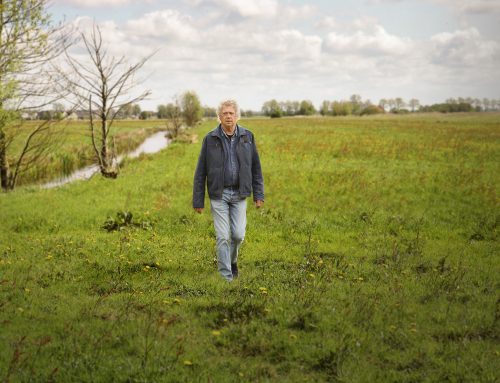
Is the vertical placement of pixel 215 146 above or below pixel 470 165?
above

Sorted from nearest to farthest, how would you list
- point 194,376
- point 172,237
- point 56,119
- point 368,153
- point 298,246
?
point 194,376 < point 298,246 < point 172,237 < point 56,119 < point 368,153

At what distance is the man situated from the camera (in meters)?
6.83

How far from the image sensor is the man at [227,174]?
6.83m

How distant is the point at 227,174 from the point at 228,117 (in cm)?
83

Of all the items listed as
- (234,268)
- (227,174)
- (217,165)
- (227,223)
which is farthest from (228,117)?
(234,268)

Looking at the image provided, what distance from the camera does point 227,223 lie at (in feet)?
22.9

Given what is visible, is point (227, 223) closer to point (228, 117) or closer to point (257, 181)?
point (257, 181)

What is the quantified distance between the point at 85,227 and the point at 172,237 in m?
2.82

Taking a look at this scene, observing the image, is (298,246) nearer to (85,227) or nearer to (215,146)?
(215,146)

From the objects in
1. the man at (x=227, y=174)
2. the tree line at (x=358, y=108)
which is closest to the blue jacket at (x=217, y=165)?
the man at (x=227, y=174)

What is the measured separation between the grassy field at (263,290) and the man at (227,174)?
2.37 feet

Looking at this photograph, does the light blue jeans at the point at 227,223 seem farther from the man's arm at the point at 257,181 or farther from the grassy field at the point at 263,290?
the man's arm at the point at 257,181

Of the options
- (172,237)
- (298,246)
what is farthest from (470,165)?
(172,237)

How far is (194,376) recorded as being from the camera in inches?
169
